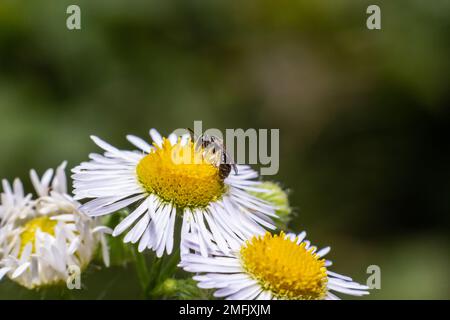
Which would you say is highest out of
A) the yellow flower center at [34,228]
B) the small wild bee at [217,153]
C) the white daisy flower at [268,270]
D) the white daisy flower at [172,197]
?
the small wild bee at [217,153]

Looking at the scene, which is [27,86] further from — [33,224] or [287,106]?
[33,224]

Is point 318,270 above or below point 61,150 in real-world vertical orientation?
below

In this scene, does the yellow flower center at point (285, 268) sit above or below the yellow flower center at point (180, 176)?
below

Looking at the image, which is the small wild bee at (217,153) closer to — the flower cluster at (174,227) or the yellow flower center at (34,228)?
the flower cluster at (174,227)

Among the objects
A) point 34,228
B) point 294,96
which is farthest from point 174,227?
point 294,96

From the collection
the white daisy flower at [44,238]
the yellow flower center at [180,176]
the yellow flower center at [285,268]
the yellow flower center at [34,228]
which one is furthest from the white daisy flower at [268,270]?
the yellow flower center at [34,228]

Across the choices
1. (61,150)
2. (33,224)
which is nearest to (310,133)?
(61,150)

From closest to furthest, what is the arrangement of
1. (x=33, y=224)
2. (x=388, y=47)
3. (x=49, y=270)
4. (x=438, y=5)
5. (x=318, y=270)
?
(x=318, y=270) < (x=49, y=270) < (x=33, y=224) < (x=438, y=5) < (x=388, y=47)
